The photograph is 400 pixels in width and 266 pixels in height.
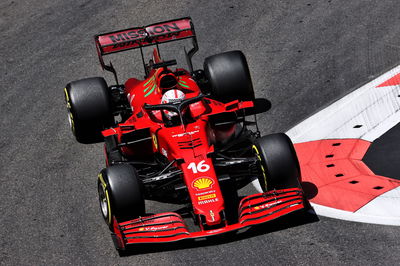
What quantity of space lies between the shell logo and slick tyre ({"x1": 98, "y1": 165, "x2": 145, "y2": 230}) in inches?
26.4

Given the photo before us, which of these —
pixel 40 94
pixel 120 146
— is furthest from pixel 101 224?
pixel 40 94

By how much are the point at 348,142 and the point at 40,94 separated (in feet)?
19.6

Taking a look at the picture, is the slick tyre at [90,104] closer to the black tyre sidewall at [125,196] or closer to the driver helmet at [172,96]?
→ the driver helmet at [172,96]

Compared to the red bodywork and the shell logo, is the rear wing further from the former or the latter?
the shell logo

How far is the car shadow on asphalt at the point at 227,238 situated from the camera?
9430 millimetres

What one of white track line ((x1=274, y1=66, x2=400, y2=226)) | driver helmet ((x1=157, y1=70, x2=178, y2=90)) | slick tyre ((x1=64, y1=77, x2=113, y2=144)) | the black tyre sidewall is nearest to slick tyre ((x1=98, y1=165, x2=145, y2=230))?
the black tyre sidewall

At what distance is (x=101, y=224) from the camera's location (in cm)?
1020

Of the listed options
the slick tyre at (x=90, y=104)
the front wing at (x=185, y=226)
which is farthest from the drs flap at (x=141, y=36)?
the front wing at (x=185, y=226)

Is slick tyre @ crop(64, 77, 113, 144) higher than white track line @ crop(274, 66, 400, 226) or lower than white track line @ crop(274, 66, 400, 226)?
higher

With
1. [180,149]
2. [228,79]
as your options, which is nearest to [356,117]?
[228,79]

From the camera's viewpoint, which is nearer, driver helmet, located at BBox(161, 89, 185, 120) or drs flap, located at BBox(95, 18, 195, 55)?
driver helmet, located at BBox(161, 89, 185, 120)

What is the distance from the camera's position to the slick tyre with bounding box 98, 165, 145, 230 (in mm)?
9266

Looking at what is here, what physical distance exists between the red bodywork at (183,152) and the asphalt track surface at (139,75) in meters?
0.42

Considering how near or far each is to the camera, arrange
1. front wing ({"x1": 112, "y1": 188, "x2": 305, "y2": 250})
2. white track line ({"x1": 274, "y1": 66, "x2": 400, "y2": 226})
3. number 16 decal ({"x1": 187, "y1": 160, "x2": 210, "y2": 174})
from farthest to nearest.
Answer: white track line ({"x1": 274, "y1": 66, "x2": 400, "y2": 226})
number 16 decal ({"x1": 187, "y1": 160, "x2": 210, "y2": 174})
front wing ({"x1": 112, "y1": 188, "x2": 305, "y2": 250})
